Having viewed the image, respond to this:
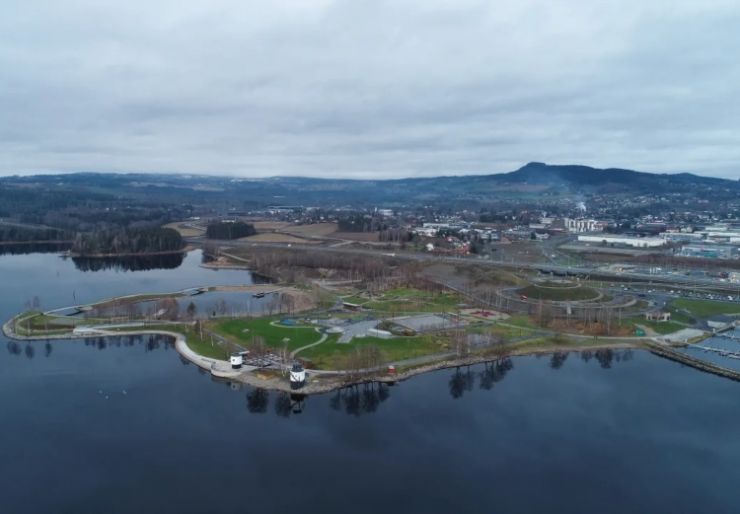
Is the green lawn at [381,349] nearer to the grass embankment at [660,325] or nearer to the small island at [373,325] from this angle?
the small island at [373,325]

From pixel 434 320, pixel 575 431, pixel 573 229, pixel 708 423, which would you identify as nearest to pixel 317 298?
pixel 434 320

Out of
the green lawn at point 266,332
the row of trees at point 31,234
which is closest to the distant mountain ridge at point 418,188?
the row of trees at point 31,234

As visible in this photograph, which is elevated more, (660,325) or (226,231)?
(226,231)

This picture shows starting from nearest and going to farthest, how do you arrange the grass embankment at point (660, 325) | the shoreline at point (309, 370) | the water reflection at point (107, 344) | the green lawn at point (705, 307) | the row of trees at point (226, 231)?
the shoreline at point (309, 370) < the water reflection at point (107, 344) < the grass embankment at point (660, 325) < the green lawn at point (705, 307) < the row of trees at point (226, 231)

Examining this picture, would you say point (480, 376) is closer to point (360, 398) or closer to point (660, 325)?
point (360, 398)

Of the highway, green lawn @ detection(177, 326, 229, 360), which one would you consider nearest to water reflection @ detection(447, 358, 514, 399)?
green lawn @ detection(177, 326, 229, 360)

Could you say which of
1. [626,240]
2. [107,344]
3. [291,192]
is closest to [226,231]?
[107,344]

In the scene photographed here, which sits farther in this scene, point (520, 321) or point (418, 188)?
point (418, 188)
